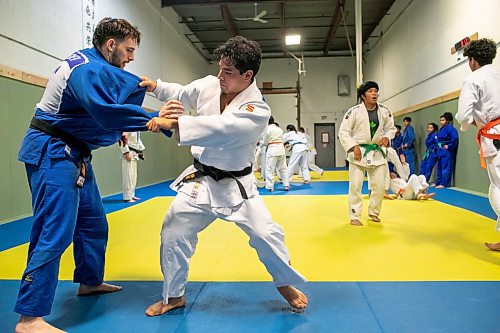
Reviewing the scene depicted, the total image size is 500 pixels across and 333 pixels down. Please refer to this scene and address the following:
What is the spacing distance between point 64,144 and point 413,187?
6229 mm

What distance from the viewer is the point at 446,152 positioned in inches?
380

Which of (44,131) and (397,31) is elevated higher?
(397,31)

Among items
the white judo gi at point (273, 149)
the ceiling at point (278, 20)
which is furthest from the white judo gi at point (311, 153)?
the ceiling at point (278, 20)

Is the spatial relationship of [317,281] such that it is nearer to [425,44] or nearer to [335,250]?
[335,250]

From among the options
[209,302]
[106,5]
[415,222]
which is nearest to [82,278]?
[209,302]

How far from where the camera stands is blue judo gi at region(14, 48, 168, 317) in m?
1.96

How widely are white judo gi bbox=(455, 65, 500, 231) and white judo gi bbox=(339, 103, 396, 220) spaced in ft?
4.89

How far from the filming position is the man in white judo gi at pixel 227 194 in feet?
7.34

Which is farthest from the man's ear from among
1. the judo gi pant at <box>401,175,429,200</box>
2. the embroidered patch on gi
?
the judo gi pant at <box>401,175,429,200</box>

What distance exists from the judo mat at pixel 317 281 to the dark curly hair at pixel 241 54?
1456 millimetres

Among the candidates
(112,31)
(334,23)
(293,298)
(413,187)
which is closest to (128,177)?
(413,187)

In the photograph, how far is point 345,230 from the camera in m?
4.61

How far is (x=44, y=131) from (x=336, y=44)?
19.3 m

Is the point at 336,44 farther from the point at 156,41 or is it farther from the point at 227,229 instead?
the point at 227,229
